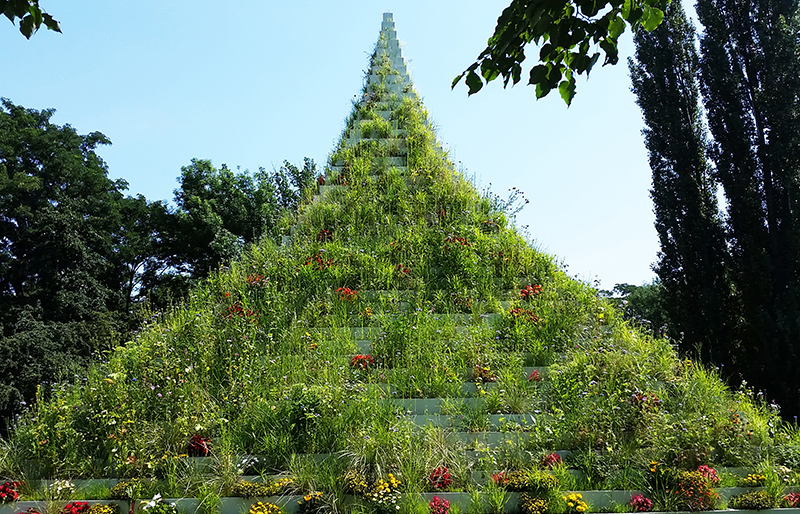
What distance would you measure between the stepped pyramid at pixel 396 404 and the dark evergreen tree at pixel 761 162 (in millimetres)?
9538

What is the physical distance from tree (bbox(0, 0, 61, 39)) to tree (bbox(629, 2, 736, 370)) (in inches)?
568

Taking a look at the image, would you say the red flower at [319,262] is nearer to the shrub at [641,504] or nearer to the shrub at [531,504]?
the shrub at [531,504]

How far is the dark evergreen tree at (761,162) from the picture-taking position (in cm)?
1213

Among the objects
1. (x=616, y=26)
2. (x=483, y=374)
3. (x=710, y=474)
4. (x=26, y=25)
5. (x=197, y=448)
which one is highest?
(x=26, y=25)

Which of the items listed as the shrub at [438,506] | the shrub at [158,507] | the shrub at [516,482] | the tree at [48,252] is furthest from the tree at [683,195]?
the tree at [48,252]

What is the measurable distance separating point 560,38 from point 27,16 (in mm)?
3189

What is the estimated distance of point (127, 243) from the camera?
25.0m

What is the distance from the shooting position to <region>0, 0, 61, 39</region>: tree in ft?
9.90

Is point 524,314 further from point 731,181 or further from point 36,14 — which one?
point 731,181

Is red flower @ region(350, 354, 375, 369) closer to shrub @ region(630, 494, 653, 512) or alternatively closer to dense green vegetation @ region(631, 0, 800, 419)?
shrub @ region(630, 494, 653, 512)

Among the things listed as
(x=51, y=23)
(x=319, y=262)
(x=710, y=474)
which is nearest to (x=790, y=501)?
(x=710, y=474)

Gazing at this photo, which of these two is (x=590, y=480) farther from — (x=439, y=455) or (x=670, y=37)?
(x=670, y=37)

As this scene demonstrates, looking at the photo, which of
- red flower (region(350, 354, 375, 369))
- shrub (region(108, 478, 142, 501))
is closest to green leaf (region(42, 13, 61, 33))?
shrub (region(108, 478, 142, 501))

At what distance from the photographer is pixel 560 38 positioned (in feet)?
8.78
